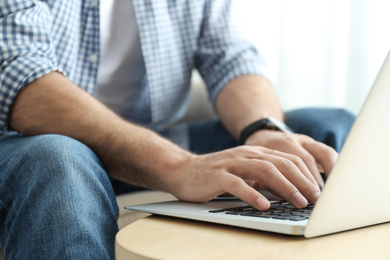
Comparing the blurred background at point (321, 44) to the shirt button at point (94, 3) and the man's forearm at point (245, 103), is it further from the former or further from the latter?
the shirt button at point (94, 3)

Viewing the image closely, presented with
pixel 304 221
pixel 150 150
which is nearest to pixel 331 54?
pixel 150 150

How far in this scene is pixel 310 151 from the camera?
815mm

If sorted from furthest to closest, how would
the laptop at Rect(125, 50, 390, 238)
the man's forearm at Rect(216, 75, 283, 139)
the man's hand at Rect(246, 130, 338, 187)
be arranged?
the man's forearm at Rect(216, 75, 283, 139) < the man's hand at Rect(246, 130, 338, 187) < the laptop at Rect(125, 50, 390, 238)

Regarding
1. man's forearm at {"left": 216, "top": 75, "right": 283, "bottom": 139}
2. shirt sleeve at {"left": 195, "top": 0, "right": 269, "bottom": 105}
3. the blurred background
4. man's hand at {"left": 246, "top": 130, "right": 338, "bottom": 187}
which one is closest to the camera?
man's hand at {"left": 246, "top": 130, "right": 338, "bottom": 187}

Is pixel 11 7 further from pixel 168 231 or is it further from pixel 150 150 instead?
pixel 168 231

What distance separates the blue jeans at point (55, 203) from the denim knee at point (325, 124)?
524mm

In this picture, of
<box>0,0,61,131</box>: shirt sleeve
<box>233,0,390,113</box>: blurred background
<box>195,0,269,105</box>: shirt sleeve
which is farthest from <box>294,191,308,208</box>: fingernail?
<box>233,0,390,113</box>: blurred background

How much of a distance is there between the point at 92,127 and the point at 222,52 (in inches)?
21.3

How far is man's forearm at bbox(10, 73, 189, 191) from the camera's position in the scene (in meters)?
0.85

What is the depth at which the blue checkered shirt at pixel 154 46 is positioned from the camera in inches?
40.5

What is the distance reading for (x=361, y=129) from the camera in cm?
46

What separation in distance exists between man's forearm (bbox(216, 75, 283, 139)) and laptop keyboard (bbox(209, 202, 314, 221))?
1.73 ft

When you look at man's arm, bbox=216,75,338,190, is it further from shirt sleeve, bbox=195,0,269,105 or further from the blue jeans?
the blue jeans

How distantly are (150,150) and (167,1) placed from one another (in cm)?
59
